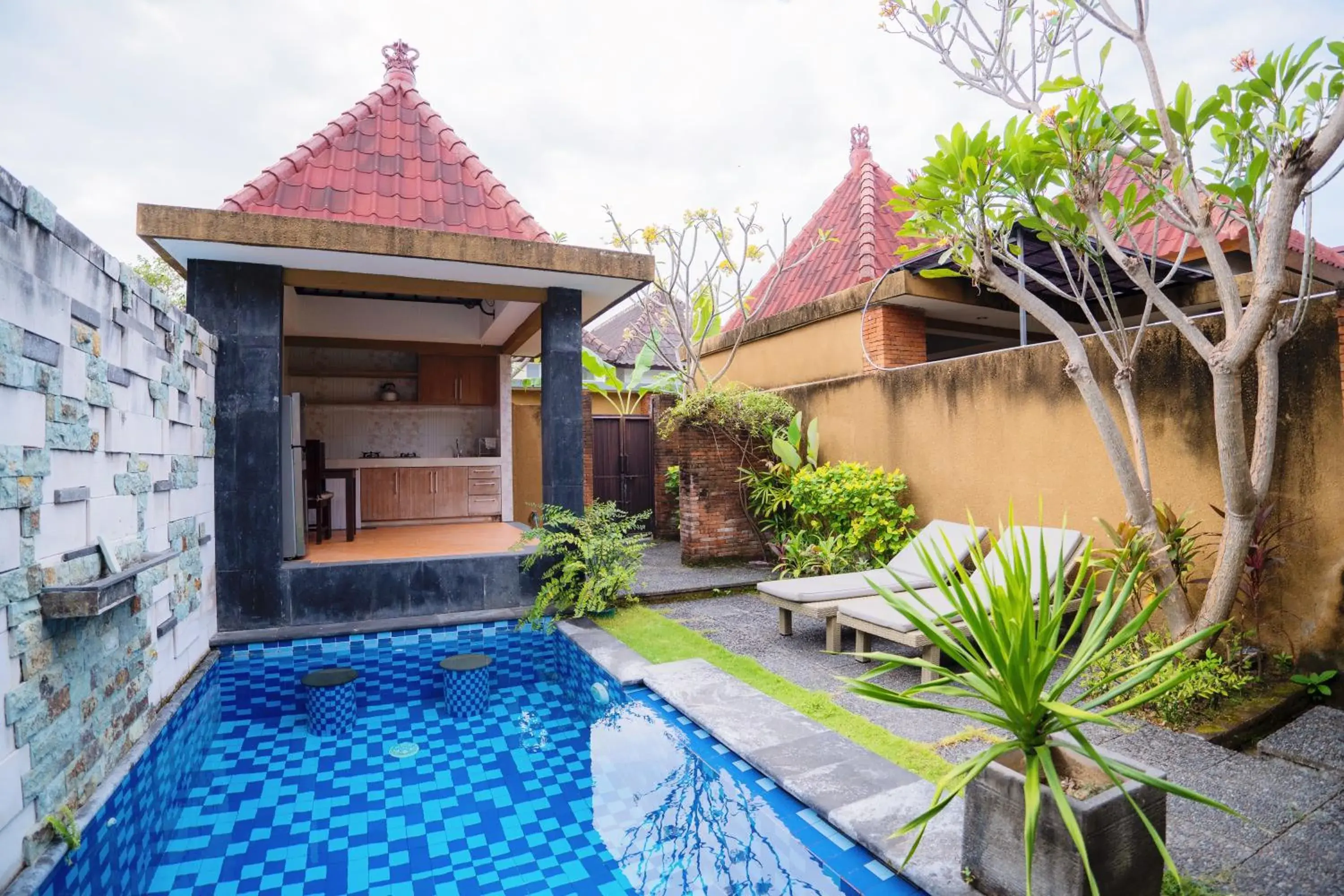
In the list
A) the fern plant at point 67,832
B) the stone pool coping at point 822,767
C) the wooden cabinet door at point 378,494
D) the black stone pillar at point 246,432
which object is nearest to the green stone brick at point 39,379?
the fern plant at point 67,832

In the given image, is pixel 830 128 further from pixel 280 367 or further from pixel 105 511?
pixel 105 511

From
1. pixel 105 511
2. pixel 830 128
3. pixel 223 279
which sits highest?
pixel 830 128

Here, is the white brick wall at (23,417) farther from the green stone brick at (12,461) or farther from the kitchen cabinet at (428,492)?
the kitchen cabinet at (428,492)

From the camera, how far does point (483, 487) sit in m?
10.8

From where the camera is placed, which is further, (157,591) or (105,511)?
(157,591)

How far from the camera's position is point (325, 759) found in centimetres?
415

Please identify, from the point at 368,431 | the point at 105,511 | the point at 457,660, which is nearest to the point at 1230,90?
the point at 457,660

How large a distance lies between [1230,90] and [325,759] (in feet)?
20.5

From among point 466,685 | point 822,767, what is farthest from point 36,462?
point 822,767

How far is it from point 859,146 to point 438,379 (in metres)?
8.97

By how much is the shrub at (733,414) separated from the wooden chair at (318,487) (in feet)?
14.0

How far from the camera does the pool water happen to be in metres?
2.90

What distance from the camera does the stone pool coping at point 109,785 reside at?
105 inches

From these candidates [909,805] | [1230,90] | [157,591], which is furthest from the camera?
[157,591]
